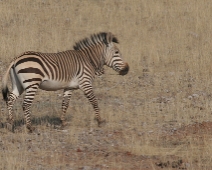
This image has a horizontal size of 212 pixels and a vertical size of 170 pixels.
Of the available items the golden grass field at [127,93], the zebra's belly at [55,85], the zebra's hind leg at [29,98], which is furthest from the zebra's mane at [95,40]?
the zebra's hind leg at [29,98]

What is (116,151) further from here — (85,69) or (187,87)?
(187,87)

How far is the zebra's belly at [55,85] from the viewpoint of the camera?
34.8 ft

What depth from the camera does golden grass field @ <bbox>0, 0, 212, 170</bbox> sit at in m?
9.09

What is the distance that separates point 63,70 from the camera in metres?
10.9

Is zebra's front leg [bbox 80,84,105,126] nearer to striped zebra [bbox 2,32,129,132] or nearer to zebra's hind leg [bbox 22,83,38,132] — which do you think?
striped zebra [bbox 2,32,129,132]

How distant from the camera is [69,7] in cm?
2227

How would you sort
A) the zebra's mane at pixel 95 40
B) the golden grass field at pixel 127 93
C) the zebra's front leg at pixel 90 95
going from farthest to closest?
the zebra's mane at pixel 95 40 < the zebra's front leg at pixel 90 95 < the golden grass field at pixel 127 93

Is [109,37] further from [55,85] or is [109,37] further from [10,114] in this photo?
[10,114]

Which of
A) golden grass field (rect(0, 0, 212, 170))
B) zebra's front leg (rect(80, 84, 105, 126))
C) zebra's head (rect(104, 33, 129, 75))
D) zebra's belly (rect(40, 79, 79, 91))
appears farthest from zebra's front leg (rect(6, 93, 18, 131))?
zebra's head (rect(104, 33, 129, 75))

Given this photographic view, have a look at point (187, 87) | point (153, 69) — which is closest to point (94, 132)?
point (187, 87)

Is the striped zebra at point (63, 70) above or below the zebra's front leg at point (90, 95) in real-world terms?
above

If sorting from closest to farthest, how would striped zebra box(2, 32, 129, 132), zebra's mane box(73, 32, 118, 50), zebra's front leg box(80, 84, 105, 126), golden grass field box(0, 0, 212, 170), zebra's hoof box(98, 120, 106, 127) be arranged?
golden grass field box(0, 0, 212, 170)
striped zebra box(2, 32, 129, 132)
zebra's front leg box(80, 84, 105, 126)
zebra's hoof box(98, 120, 106, 127)
zebra's mane box(73, 32, 118, 50)

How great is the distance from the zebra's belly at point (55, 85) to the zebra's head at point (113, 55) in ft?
3.63

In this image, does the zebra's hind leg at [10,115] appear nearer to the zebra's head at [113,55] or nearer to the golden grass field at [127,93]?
the golden grass field at [127,93]
